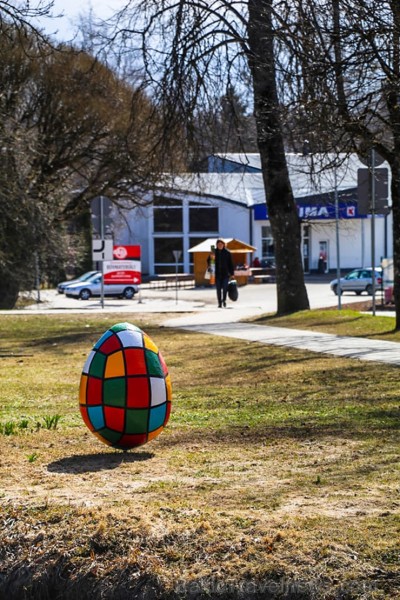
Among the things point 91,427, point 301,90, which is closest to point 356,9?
point 301,90

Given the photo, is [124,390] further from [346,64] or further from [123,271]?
[123,271]

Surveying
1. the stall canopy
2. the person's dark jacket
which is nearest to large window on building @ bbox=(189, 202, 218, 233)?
the stall canopy

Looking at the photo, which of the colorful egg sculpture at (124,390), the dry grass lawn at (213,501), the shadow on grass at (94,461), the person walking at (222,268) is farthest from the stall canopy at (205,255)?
the colorful egg sculpture at (124,390)

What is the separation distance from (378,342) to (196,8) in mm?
7399

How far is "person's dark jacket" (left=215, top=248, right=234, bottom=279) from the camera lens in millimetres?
29125

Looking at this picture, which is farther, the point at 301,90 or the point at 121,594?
the point at 301,90

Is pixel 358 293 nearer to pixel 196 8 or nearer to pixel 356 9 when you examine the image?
pixel 196 8

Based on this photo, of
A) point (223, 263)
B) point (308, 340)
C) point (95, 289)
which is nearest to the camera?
point (308, 340)

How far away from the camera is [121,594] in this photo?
581 cm

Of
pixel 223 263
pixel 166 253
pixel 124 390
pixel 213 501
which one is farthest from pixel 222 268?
pixel 166 253

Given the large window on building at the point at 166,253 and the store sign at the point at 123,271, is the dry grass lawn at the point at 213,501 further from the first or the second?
the large window on building at the point at 166,253

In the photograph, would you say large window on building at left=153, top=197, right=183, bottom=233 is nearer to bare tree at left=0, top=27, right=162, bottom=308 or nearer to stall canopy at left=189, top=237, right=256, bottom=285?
stall canopy at left=189, top=237, right=256, bottom=285

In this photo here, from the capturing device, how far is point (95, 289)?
53.3m

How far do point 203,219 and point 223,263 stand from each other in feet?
147
